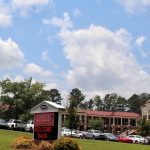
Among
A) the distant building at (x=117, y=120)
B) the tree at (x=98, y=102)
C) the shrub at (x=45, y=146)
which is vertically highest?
the tree at (x=98, y=102)

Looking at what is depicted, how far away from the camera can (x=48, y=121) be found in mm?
27406

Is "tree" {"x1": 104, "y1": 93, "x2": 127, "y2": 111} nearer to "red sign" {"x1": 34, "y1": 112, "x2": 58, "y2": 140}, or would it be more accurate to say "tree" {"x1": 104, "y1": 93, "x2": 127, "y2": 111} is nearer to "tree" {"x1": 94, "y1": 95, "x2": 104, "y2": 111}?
"tree" {"x1": 94, "y1": 95, "x2": 104, "y2": 111}

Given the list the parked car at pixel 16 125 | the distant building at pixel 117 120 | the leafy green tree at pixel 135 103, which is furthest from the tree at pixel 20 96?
the leafy green tree at pixel 135 103

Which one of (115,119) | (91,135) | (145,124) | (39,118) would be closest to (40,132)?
(39,118)

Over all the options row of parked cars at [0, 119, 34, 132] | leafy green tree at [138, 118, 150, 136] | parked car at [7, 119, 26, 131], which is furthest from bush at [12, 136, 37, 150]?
leafy green tree at [138, 118, 150, 136]

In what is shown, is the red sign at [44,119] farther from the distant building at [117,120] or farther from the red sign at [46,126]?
the distant building at [117,120]

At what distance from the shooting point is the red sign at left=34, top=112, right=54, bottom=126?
27.2 metres

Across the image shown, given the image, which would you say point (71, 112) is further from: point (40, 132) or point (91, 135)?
point (40, 132)

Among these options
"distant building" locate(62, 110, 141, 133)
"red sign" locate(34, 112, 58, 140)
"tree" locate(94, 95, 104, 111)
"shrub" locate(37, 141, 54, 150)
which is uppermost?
"tree" locate(94, 95, 104, 111)

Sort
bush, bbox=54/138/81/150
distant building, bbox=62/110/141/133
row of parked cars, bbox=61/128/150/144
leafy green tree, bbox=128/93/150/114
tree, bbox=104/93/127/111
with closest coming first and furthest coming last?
1. bush, bbox=54/138/81/150
2. row of parked cars, bbox=61/128/150/144
3. distant building, bbox=62/110/141/133
4. tree, bbox=104/93/127/111
5. leafy green tree, bbox=128/93/150/114

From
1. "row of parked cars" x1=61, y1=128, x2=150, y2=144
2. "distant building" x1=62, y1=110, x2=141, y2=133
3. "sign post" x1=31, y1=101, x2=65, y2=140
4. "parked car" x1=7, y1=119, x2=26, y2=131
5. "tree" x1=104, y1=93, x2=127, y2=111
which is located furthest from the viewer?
"tree" x1=104, y1=93, x2=127, y2=111

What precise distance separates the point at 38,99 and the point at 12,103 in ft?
15.5

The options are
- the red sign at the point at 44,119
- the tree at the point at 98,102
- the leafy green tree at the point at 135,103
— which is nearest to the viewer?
the red sign at the point at 44,119

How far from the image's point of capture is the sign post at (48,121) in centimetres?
2684
